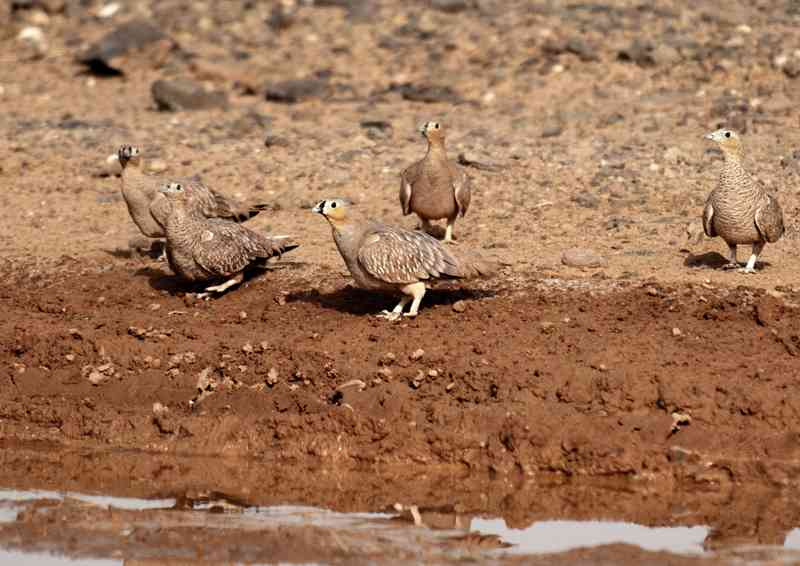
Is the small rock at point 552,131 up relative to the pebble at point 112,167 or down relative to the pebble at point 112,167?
up

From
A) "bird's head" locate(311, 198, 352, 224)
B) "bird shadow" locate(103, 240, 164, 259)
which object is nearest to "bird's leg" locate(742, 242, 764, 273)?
"bird's head" locate(311, 198, 352, 224)

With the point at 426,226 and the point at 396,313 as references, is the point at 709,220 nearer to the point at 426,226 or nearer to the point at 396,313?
the point at 396,313

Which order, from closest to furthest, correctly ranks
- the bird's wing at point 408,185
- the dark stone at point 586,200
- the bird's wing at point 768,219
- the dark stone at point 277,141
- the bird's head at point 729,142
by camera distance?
the bird's wing at point 768,219 < the bird's head at point 729,142 < the bird's wing at point 408,185 < the dark stone at point 586,200 < the dark stone at point 277,141

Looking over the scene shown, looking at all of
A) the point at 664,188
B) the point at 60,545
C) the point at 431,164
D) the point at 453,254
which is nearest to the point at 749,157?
the point at 664,188

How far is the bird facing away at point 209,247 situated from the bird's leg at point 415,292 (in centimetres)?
166

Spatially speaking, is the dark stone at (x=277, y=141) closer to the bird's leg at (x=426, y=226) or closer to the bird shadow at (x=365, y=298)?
the bird's leg at (x=426, y=226)

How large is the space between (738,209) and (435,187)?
8.81ft

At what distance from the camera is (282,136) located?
16844mm

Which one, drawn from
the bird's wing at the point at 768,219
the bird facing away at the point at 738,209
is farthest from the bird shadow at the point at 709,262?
the bird's wing at the point at 768,219

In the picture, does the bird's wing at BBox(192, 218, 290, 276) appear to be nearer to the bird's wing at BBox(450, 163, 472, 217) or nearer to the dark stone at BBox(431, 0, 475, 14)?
the bird's wing at BBox(450, 163, 472, 217)

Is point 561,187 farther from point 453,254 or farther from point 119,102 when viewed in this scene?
point 119,102

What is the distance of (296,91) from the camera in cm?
1852

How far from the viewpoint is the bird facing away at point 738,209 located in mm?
11945

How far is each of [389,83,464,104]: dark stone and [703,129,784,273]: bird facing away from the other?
6.21 meters
